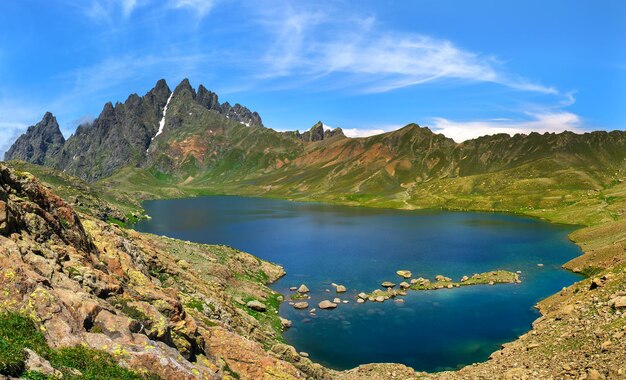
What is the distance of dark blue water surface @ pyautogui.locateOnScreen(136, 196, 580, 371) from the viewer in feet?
199

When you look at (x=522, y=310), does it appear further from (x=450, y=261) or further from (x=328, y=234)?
(x=328, y=234)

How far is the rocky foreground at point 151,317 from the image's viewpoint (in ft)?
69.4

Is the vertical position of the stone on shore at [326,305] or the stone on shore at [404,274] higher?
the stone on shore at [404,274]

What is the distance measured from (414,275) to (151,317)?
3290 inches

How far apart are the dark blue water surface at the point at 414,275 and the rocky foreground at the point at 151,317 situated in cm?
845

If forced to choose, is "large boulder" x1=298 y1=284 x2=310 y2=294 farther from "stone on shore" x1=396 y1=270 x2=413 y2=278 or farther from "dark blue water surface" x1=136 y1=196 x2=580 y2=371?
"stone on shore" x1=396 y1=270 x2=413 y2=278

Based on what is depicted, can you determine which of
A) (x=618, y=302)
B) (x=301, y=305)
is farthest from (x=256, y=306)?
(x=618, y=302)

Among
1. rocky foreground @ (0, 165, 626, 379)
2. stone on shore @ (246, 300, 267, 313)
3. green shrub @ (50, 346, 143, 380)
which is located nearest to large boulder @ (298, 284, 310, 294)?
stone on shore @ (246, 300, 267, 313)

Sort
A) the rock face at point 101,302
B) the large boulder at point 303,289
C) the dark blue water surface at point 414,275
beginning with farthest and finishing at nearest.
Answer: the large boulder at point 303,289, the dark blue water surface at point 414,275, the rock face at point 101,302

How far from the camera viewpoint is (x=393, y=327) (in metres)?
68.3

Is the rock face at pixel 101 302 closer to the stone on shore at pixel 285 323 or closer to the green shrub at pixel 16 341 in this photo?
the green shrub at pixel 16 341

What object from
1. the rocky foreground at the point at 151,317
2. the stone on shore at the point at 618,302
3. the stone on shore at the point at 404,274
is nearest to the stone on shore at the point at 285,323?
the rocky foreground at the point at 151,317

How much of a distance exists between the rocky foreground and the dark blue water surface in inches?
333

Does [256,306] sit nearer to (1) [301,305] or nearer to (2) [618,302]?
(1) [301,305]
